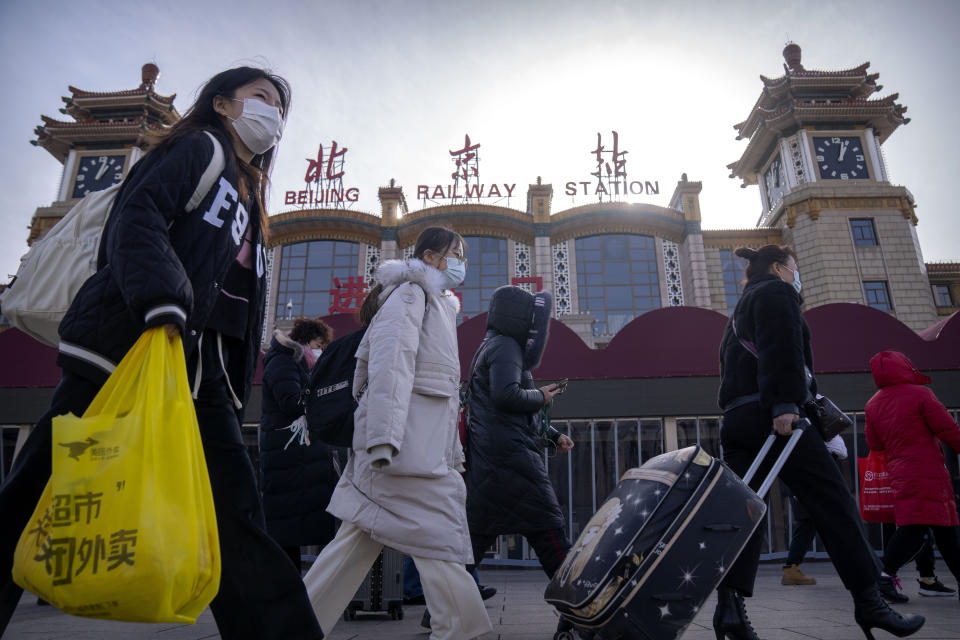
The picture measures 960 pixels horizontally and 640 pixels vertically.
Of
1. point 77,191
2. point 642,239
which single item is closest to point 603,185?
point 642,239

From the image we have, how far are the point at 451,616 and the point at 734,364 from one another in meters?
1.99

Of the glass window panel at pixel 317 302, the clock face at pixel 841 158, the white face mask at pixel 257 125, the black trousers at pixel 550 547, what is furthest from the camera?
the clock face at pixel 841 158

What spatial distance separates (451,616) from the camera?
217 cm

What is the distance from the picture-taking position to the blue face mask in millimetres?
2922

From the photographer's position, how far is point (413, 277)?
2.71 meters

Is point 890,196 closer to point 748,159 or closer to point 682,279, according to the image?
point 748,159

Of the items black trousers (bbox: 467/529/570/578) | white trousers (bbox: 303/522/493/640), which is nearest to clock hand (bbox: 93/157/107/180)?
black trousers (bbox: 467/529/570/578)

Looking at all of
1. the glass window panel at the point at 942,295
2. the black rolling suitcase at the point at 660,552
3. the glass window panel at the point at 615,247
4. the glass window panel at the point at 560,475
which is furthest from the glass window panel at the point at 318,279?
the glass window panel at the point at 942,295

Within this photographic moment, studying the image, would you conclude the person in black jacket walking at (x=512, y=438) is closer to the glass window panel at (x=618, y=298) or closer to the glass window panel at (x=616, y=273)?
the glass window panel at (x=618, y=298)

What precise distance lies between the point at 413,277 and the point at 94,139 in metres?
32.4

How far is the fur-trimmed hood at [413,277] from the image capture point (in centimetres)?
271

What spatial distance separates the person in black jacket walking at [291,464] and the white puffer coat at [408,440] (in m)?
1.27

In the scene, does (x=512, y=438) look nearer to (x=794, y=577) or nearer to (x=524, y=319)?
(x=524, y=319)

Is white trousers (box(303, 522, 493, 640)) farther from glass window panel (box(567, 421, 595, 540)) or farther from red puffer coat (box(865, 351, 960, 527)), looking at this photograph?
glass window panel (box(567, 421, 595, 540))
